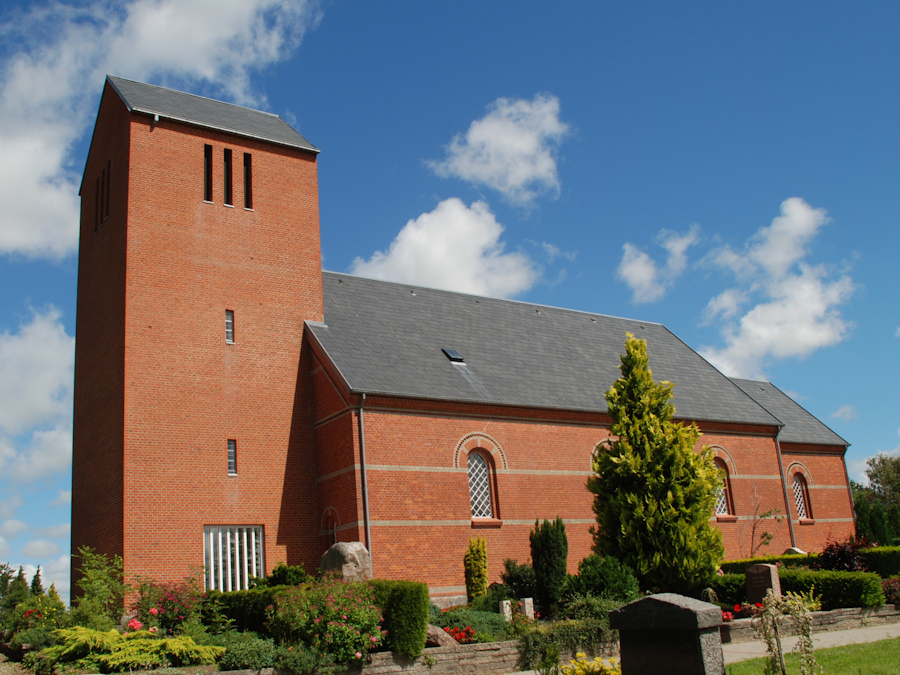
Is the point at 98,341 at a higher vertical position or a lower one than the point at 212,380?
higher

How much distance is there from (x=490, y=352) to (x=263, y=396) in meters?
7.51

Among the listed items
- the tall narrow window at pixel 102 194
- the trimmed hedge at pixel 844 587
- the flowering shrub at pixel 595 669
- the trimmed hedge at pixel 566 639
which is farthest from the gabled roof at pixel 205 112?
the flowering shrub at pixel 595 669

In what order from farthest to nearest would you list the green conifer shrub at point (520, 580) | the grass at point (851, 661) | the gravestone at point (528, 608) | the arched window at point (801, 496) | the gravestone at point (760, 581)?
the arched window at point (801, 496)
the green conifer shrub at point (520, 580)
the gravestone at point (760, 581)
the gravestone at point (528, 608)
the grass at point (851, 661)

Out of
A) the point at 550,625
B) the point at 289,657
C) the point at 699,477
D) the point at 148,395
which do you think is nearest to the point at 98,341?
the point at 148,395

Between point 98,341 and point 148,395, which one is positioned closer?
point 148,395

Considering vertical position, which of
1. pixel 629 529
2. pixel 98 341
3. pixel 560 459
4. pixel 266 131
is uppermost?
pixel 266 131

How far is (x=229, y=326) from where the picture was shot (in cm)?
2136

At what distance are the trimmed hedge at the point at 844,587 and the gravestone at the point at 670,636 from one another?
1026cm

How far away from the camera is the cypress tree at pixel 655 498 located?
18.4 metres

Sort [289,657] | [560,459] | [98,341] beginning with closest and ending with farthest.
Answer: [289,657] → [98,341] → [560,459]

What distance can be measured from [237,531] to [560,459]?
9128 millimetres

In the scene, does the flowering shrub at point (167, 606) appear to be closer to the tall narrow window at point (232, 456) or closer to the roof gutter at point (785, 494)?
the tall narrow window at point (232, 456)

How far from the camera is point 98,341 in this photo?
21719 mm

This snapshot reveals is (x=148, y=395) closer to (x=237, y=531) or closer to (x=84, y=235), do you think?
(x=237, y=531)
